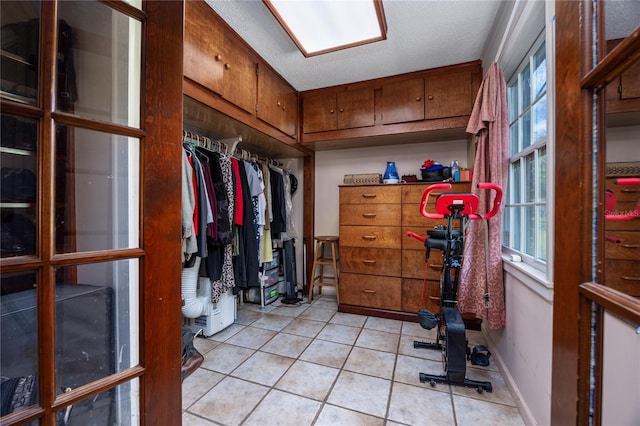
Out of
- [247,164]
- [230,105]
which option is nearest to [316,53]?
[230,105]

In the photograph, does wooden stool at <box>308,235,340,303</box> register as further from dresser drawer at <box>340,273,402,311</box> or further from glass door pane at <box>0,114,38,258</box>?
glass door pane at <box>0,114,38,258</box>

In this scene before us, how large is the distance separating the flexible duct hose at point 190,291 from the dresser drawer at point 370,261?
1440 mm

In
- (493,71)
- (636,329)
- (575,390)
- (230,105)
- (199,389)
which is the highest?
(493,71)

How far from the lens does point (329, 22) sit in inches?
67.1

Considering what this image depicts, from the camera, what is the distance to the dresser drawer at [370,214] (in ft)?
8.46

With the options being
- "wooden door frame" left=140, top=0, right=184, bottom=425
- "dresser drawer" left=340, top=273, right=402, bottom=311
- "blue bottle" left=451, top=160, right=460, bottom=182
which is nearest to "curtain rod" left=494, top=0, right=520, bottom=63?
"blue bottle" left=451, top=160, right=460, bottom=182

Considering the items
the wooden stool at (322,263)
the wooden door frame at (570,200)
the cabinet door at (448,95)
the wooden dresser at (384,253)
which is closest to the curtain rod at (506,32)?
the cabinet door at (448,95)

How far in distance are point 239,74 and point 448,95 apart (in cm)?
186

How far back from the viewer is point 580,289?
527 millimetres

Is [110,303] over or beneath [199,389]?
over

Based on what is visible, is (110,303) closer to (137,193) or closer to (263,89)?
(137,193)

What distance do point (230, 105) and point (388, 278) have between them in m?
2.15

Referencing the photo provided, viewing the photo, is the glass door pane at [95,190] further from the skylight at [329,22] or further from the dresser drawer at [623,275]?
the skylight at [329,22]

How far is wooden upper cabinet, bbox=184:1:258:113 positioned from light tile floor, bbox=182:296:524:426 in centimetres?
191
